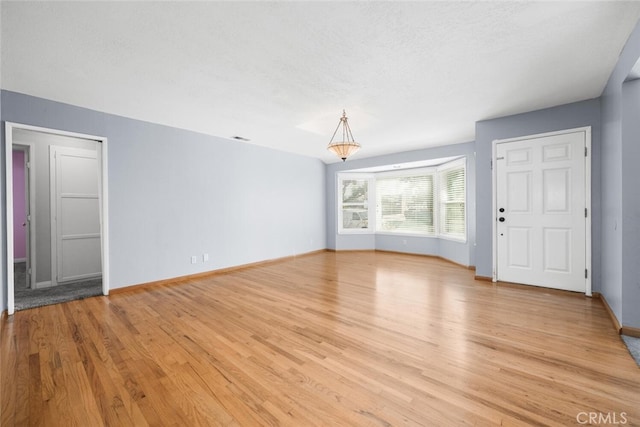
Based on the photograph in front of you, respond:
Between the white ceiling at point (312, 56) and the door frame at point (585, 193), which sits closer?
the white ceiling at point (312, 56)

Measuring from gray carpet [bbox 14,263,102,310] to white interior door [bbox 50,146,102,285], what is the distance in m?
0.29

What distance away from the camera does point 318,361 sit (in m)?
2.06

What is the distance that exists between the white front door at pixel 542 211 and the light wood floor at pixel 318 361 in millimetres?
367

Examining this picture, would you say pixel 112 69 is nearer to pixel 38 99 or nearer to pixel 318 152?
pixel 38 99

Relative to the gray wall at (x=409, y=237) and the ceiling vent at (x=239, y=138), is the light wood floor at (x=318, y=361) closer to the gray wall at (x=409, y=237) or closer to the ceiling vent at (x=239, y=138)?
the gray wall at (x=409, y=237)

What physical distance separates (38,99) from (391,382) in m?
4.89

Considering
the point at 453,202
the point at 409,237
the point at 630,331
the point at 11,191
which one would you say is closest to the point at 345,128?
the point at 453,202

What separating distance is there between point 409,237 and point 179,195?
5.28 meters

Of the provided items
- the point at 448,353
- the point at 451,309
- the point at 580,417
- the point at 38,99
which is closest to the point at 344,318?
the point at 448,353

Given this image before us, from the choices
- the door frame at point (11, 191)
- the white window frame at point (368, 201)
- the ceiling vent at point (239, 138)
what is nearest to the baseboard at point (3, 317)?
the door frame at point (11, 191)

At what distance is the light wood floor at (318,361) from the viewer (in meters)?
1.55

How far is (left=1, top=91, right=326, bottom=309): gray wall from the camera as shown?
12.3 ft

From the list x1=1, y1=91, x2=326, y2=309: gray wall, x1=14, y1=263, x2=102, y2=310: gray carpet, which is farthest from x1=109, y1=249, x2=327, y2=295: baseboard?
x1=14, y1=263, x2=102, y2=310: gray carpet

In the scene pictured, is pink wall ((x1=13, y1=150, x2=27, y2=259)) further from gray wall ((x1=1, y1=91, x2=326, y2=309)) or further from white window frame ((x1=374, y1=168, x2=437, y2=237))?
white window frame ((x1=374, y1=168, x2=437, y2=237))
